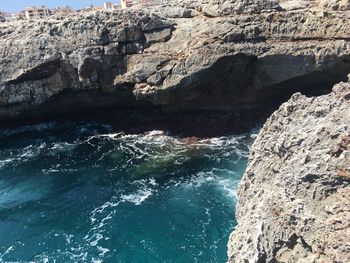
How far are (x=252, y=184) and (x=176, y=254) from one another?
494 inches

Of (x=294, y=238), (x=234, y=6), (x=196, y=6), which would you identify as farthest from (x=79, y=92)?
(x=294, y=238)

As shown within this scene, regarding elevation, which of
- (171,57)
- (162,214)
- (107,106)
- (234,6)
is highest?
(234,6)

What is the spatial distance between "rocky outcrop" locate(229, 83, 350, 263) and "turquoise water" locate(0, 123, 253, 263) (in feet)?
41.5

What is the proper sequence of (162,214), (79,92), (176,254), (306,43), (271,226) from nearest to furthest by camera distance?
(271,226)
(176,254)
(162,214)
(306,43)
(79,92)

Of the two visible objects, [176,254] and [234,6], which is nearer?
[176,254]

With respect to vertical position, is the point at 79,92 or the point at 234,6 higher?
the point at 234,6

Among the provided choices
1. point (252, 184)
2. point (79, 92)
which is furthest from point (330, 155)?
point (79, 92)

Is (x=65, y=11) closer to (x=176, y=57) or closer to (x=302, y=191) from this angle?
(x=176, y=57)

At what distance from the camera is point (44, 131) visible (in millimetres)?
44875

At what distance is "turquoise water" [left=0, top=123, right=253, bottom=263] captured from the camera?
2480 centimetres

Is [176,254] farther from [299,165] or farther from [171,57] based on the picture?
[171,57]

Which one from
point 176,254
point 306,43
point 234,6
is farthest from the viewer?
point 234,6

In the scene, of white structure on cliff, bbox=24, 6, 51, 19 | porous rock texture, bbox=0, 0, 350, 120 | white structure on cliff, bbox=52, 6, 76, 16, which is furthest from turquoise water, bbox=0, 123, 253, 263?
white structure on cliff, bbox=24, 6, 51, 19

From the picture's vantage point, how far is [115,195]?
103 feet
